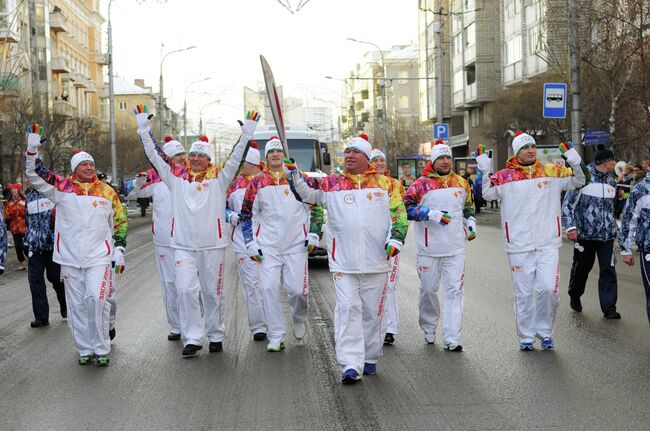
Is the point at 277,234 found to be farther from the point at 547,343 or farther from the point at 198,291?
the point at 547,343

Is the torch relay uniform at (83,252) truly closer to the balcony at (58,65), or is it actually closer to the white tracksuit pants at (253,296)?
the white tracksuit pants at (253,296)

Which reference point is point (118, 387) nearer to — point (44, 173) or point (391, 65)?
point (44, 173)

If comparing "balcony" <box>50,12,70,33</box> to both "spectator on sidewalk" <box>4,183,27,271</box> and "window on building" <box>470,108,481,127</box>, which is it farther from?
"spectator on sidewalk" <box>4,183,27,271</box>

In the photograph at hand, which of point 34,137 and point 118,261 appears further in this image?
point 118,261

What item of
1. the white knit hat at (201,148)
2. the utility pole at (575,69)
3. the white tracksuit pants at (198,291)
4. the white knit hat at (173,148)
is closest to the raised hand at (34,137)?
the white knit hat at (201,148)

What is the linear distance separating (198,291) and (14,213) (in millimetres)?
10678

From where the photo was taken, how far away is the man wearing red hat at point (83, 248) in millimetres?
8688

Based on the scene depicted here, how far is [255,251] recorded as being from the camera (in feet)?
29.9

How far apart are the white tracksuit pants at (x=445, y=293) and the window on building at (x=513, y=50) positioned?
43.1 meters

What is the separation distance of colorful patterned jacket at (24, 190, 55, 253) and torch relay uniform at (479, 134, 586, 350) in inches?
210

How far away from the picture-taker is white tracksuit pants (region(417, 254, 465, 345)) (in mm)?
8852

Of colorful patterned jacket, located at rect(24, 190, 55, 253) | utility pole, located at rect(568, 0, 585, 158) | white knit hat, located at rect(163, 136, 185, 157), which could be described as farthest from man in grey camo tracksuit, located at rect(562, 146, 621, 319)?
utility pole, located at rect(568, 0, 585, 158)

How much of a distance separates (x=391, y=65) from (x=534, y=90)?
76394 millimetres

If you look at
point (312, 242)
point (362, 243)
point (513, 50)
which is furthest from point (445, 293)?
point (513, 50)
